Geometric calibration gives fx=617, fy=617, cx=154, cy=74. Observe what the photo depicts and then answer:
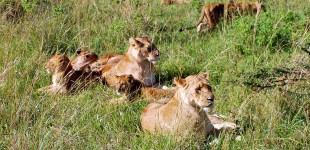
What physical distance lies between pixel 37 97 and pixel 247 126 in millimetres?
2053

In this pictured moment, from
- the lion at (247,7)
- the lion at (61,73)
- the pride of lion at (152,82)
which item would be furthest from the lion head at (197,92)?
the lion at (247,7)

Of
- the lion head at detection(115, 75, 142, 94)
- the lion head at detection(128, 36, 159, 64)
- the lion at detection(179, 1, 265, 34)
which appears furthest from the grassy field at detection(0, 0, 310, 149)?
the lion head at detection(128, 36, 159, 64)

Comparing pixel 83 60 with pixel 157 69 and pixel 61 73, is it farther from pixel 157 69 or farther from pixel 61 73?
pixel 157 69

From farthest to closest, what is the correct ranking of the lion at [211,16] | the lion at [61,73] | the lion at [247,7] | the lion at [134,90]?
1. the lion at [247,7]
2. the lion at [211,16]
3. the lion at [61,73]
4. the lion at [134,90]

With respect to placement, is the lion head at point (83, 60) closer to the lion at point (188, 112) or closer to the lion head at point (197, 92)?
the lion at point (188, 112)

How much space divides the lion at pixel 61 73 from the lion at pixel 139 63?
16.9 inches

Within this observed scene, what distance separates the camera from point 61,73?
6680 mm

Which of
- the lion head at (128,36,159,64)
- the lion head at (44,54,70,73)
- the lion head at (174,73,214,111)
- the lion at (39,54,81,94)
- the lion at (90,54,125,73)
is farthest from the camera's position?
the lion at (90,54,125,73)

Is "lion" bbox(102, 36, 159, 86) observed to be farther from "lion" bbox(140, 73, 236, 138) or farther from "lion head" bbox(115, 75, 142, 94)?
"lion" bbox(140, 73, 236, 138)

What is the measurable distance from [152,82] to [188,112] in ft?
7.63

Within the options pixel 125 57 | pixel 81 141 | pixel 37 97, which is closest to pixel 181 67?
pixel 125 57

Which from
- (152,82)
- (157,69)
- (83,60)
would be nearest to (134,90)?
(152,82)

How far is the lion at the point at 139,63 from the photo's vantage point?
278 inches

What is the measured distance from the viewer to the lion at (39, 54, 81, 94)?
6488 mm
